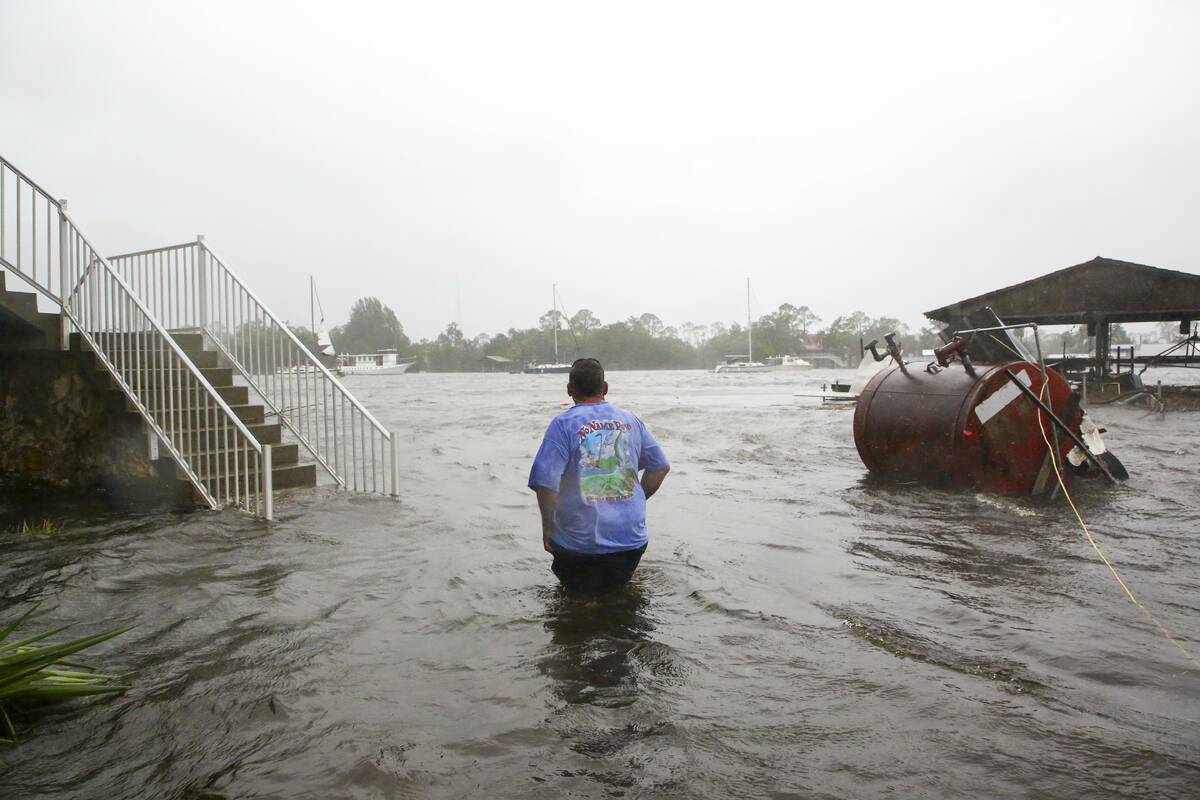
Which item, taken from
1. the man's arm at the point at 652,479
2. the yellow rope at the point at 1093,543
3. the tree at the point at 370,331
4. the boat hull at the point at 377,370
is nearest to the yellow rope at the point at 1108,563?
the yellow rope at the point at 1093,543

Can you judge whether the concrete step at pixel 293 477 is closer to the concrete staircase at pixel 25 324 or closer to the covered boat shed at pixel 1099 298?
the concrete staircase at pixel 25 324

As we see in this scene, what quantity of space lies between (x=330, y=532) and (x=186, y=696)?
141 inches

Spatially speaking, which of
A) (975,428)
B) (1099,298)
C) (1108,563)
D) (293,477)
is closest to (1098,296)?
(1099,298)

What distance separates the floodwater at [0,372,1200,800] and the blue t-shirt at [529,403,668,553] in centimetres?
50

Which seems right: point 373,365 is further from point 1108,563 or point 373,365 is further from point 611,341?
point 1108,563

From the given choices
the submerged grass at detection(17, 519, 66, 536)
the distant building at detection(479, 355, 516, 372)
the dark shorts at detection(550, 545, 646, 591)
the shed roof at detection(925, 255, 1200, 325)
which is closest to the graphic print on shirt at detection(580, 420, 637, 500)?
the dark shorts at detection(550, 545, 646, 591)

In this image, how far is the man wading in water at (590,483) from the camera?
14.8ft

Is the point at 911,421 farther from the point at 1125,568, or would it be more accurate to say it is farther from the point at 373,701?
the point at 373,701

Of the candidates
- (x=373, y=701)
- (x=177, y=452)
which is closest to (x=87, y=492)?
(x=177, y=452)

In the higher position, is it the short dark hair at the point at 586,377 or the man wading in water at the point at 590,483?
the short dark hair at the point at 586,377

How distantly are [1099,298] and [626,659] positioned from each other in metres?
24.1

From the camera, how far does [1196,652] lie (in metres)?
4.15

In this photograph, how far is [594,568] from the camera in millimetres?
4719

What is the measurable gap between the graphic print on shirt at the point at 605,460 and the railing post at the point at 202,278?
6.81 meters
